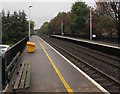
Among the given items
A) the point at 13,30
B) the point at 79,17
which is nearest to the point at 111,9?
the point at 79,17

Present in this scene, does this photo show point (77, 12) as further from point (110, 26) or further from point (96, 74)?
point (96, 74)

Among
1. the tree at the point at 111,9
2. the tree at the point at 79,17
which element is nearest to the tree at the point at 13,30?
the tree at the point at 79,17

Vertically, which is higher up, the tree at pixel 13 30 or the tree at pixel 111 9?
the tree at pixel 111 9

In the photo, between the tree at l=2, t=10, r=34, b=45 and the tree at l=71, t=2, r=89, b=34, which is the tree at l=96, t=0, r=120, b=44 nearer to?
the tree at l=71, t=2, r=89, b=34

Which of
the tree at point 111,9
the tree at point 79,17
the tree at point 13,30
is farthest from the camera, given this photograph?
the tree at point 79,17

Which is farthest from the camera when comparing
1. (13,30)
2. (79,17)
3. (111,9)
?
(79,17)

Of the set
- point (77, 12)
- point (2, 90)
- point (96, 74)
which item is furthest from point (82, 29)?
point (2, 90)

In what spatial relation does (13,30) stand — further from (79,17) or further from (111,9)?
(111,9)

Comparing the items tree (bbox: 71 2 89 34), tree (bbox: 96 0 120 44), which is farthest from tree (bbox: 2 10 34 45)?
tree (bbox: 96 0 120 44)

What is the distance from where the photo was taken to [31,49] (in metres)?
18.5

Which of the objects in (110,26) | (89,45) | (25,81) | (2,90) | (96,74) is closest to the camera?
(2,90)

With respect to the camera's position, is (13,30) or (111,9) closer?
(111,9)

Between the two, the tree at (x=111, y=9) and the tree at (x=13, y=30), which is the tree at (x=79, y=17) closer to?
the tree at (x=111, y=9)

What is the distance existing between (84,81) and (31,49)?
11.5 metres
